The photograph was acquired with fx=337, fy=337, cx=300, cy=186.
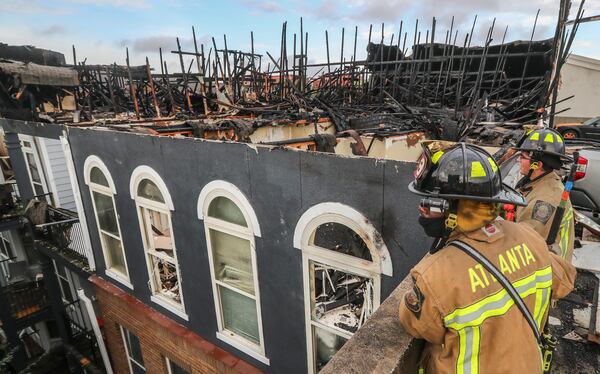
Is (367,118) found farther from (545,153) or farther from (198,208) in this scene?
(545,153)

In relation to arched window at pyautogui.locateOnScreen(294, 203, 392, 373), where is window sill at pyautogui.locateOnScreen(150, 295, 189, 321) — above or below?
below

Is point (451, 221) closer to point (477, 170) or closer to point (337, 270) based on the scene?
point (477, 170)

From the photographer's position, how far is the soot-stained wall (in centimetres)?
366

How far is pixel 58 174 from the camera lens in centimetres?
1015

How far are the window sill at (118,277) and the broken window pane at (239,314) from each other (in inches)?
125

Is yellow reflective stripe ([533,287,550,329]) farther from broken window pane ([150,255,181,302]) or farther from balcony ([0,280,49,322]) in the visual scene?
balcony ([0,280,49,322])

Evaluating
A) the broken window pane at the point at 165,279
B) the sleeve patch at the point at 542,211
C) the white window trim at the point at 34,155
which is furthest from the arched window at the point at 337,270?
the white window trim at the point at 34,155

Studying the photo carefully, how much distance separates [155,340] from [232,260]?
353 cm

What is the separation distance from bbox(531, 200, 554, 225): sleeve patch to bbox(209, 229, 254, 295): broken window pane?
3.72 meters

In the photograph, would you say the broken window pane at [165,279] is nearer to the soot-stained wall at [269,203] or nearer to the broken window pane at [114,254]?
the soot-stained wall at [269,203]

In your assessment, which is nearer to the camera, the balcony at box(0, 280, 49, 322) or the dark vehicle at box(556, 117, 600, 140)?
the balcony at box(0, 280, 49, 322)

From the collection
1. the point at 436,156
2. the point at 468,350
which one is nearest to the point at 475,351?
the point at 468,350

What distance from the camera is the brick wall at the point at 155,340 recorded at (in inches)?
243

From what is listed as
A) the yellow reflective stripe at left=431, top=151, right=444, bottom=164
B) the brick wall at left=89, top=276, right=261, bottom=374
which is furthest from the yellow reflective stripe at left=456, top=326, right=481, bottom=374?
the brick wall at left=89, top=276, right=261, bottom=374
